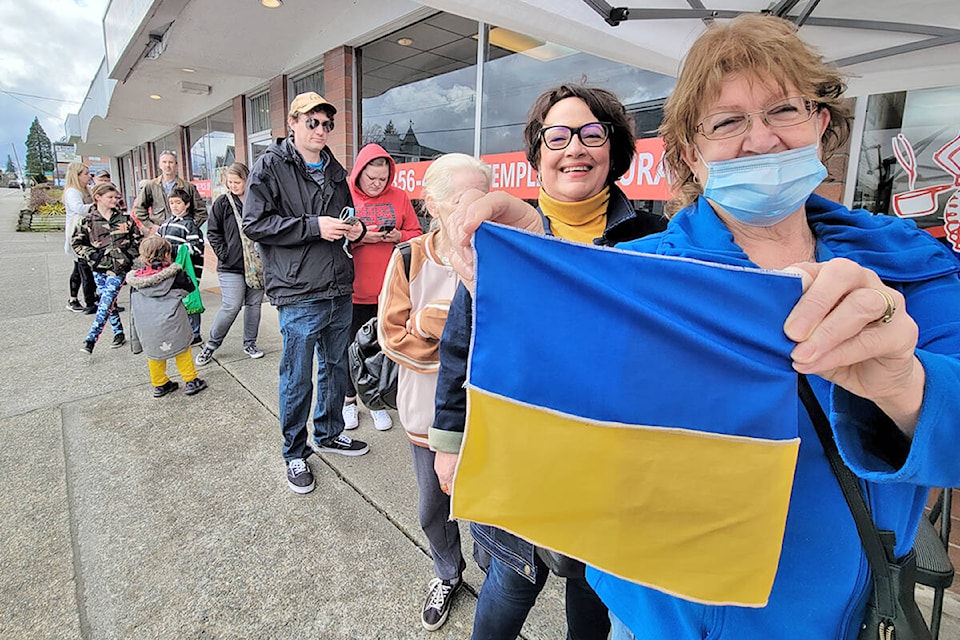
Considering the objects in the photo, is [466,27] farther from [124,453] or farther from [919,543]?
[919,543]

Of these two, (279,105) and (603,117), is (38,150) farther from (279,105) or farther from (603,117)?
(603,117)

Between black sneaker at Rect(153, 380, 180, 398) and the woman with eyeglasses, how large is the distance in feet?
11.9

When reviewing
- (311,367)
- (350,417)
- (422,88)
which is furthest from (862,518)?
(422,88)

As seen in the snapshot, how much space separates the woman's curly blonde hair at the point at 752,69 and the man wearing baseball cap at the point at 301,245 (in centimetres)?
207

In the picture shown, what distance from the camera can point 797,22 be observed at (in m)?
2.09

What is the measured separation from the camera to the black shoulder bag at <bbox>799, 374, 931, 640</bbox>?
2.73 ft

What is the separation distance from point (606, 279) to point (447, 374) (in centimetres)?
65

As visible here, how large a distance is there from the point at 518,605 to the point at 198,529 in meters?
1.87

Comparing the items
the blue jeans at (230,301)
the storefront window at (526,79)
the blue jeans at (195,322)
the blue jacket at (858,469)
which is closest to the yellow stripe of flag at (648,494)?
the blue jacket at (858,469)

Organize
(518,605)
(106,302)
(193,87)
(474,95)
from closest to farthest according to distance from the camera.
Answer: (518,605) < (106,302) < (474,95) < (193,87)

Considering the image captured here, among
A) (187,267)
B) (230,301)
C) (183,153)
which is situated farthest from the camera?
(183,153)

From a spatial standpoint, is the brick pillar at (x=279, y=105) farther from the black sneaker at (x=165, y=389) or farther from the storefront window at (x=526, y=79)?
the black sneaker at (x=165, y=389)

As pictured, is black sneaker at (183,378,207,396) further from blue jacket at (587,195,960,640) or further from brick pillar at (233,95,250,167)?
brick pillar at (233,95,250,167)

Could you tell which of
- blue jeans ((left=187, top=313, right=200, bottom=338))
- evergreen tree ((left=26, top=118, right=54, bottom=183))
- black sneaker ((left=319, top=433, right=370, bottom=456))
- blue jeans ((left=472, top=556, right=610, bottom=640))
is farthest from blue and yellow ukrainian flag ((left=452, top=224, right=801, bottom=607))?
evergreen tree ((left=26, top=118, right=54, bottom=183))
